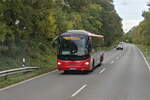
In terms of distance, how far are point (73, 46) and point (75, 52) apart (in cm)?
53

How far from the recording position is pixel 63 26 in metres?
41.6

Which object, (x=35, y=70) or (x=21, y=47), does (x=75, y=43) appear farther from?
(x=21, y=47)

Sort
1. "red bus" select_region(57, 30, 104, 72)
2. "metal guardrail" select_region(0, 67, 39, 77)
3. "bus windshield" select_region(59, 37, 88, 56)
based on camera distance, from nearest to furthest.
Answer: "metal guardrail" select_region(0, 67, 39, 77)
"red bus" select_region(57, 30, 104, 72)
"bus windshield" select_region(59, 37, 88, 56)

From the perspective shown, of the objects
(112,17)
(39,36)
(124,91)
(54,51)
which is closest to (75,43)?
(124,91)

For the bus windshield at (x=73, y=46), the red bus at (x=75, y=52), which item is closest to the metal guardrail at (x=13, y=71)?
the red bus at (x=75, y=52)

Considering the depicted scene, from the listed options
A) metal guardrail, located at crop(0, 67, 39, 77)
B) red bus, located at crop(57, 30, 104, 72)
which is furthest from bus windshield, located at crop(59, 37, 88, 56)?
metal guardrail, located at crop(0, 67, 39, 77)

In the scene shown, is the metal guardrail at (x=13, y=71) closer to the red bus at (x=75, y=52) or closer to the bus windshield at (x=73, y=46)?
the red bus at (x=75, y=52)

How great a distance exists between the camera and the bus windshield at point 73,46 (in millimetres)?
22562

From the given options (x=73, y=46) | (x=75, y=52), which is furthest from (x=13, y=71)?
(x=73, y=46)

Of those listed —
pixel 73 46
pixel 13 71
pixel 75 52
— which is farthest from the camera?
pixel 73 46

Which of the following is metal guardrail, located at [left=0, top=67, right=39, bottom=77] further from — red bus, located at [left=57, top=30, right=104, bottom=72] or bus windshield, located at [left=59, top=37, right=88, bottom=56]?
bus windshield, located at [left=59, top=37, right=88, bottom=56]

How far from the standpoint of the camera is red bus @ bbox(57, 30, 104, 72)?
2231cm

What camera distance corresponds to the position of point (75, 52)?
2253 centimetres

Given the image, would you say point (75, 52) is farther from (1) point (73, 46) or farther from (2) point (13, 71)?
(2) point (13, 71)
